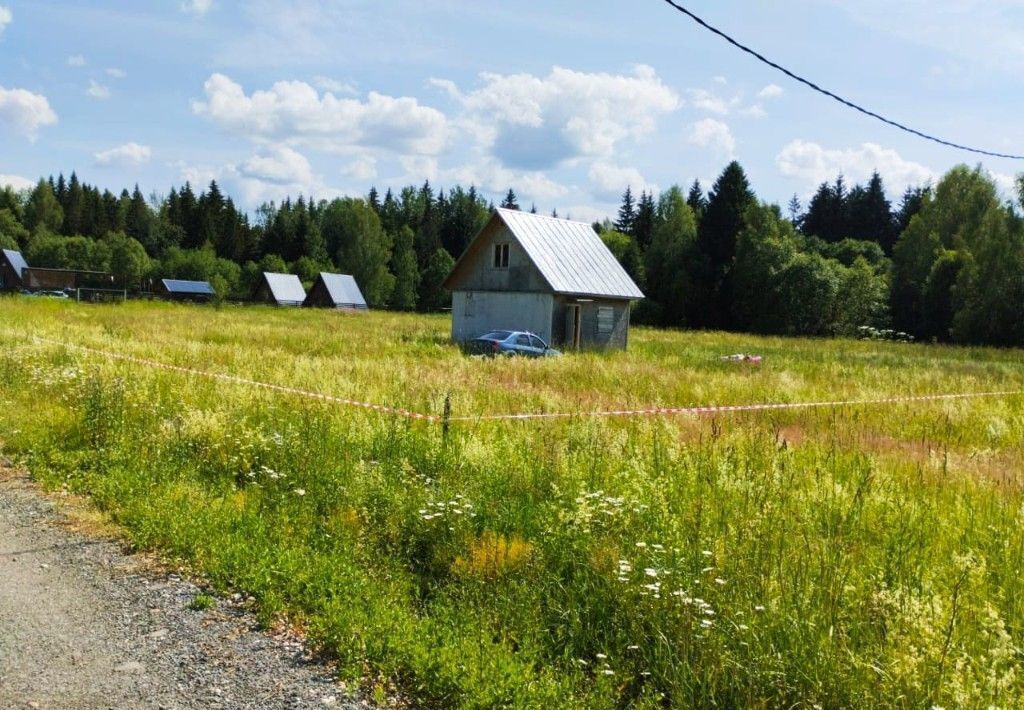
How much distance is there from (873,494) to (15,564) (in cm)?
696

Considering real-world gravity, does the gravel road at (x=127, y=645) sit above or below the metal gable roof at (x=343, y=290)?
below

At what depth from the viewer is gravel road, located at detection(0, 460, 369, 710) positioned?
156 inches

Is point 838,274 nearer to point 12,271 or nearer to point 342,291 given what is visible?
point 342,291

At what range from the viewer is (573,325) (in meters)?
31.4

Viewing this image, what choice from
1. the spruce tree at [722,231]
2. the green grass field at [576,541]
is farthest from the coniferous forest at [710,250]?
the green grass field at [576,541]

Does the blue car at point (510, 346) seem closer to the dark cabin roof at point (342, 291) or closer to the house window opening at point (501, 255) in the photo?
the house window opening at point (501, 255)

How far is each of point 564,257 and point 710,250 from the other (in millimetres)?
39342

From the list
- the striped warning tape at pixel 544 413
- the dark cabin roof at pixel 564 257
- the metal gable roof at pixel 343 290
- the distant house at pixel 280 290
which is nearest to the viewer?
the striped warning tape at pixel 544 413

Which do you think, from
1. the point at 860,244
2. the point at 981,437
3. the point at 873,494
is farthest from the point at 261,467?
the point at 860,244

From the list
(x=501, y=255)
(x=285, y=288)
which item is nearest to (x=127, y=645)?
(x=501, y=255)

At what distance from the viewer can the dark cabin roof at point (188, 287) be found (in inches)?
3595

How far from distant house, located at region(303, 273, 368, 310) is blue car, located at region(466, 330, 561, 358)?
62.0m

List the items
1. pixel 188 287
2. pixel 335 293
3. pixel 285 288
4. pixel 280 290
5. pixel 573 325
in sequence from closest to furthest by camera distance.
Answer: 1. pixel 573 325
2. pixel 335 293
3. pixel 280 290
4. pixel 285 288
5. pixel 188 287

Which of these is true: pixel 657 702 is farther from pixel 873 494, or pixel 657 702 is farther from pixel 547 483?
pixel 873 494
